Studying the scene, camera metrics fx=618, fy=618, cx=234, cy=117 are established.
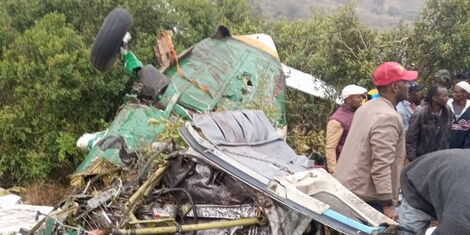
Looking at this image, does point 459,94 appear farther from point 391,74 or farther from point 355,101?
point 391,74

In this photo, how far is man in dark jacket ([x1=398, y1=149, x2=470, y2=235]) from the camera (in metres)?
2.72

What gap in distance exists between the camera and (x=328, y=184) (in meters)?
3.79

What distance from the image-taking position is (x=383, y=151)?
414 cm

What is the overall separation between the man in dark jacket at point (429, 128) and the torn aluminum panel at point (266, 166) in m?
2.15

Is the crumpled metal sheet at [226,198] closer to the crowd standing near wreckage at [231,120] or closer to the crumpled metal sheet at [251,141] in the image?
the crowd standing near wreckage at [231,120]

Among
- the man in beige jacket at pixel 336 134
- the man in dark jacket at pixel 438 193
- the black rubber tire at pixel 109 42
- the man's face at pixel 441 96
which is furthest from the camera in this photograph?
the black rubber tire at pixel 109 42

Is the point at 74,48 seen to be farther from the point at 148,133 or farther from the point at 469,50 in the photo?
the point at 469,50

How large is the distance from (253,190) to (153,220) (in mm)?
656

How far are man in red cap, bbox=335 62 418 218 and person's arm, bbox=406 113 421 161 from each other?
1.90 m

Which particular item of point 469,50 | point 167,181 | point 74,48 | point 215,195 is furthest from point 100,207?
point 469,50

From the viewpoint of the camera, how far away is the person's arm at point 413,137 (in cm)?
627

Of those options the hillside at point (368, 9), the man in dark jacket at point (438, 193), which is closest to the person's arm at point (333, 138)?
the man in dark jacket at point (438, 193)

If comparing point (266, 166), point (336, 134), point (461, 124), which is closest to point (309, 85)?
point (461, 124)

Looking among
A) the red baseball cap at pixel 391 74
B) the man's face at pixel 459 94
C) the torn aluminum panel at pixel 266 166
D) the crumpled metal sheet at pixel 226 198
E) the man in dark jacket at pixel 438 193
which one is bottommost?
the crumpled metal sheet at pixel 226 198
